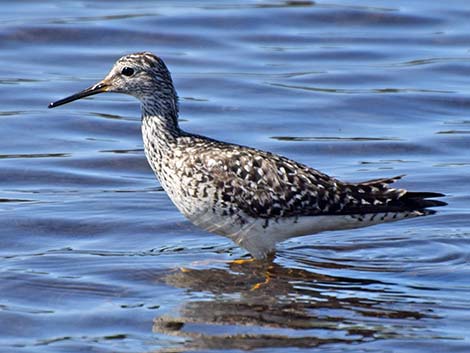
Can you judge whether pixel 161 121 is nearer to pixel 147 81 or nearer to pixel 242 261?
pixel 147 81

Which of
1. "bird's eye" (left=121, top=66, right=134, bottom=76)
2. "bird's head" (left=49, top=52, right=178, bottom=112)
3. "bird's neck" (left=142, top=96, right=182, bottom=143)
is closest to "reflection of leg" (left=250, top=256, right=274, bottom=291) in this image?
"bird's neck" (left=142, top=96, right=182, bottom=143)

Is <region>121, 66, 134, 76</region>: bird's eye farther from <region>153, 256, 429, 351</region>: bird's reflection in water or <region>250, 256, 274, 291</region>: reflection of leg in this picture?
<region>250, 256, 274, 291</region>: reflection of leg

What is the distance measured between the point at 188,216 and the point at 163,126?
3.09ft

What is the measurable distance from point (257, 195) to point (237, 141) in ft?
14.2

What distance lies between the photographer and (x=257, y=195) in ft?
38.3

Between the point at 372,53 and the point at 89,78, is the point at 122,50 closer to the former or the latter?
the point at 89,78

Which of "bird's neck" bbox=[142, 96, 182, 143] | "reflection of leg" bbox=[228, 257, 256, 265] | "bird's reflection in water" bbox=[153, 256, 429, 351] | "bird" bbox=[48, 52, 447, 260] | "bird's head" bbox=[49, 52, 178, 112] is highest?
"bird's head" bbox=[49, 52, 178, 112]

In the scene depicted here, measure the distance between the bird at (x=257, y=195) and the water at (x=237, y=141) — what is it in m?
0.44

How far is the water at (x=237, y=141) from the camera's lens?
33.4 ft

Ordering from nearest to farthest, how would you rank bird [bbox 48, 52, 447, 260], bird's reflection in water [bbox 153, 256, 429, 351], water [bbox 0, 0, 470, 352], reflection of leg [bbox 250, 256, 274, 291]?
bird's reflection in water [bbox 153, 256, 429, 351] < water [bbox 0, 0, 470, 352] < reflection of leg [bbox 250, 256, 274, 291] < bird [bbox 48, 52, 447, 260]

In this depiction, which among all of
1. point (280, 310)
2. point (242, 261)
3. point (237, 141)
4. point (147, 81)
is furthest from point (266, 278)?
point (237, 141)

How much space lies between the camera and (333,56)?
2017cm

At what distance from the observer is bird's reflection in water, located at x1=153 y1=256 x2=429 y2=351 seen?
9844mm

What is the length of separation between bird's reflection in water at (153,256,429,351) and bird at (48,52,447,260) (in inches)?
18.2
